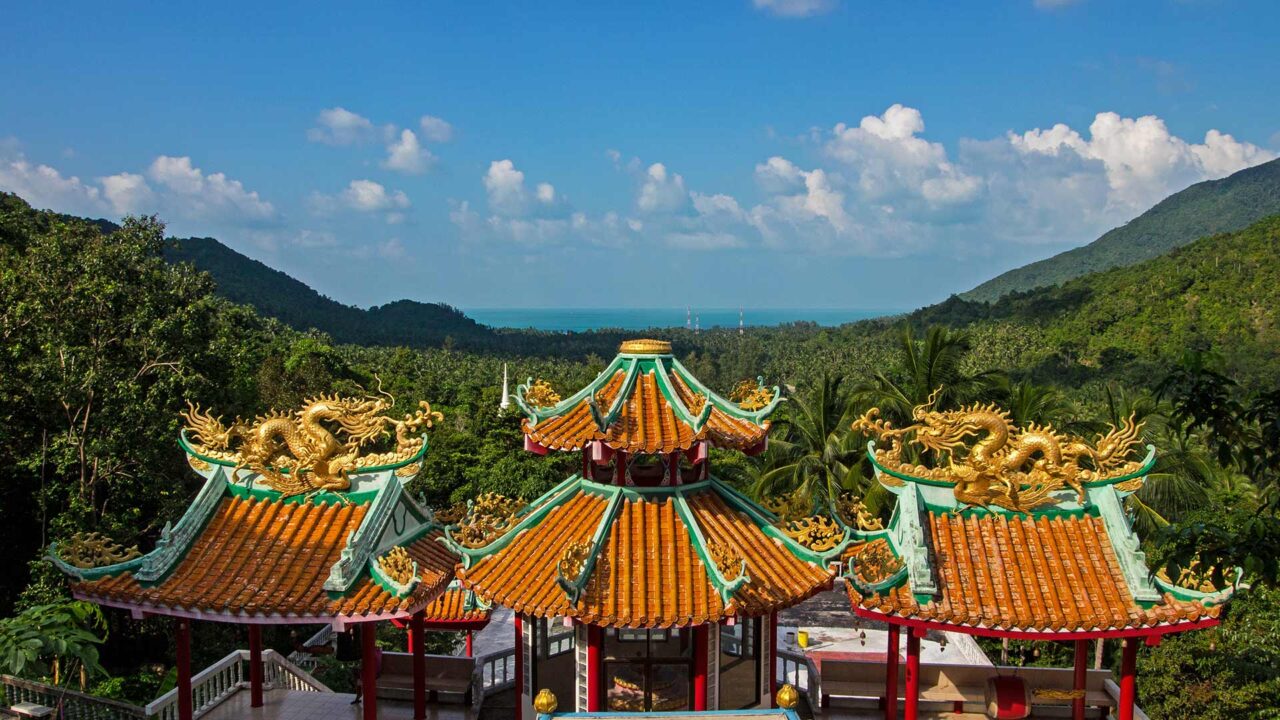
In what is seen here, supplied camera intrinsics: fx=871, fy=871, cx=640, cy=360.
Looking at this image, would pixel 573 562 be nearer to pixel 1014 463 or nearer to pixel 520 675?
pixel 520 675

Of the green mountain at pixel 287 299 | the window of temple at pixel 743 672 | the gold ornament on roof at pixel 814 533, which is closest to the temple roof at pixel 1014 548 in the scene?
the gold ornament on roof at pixel 814 533

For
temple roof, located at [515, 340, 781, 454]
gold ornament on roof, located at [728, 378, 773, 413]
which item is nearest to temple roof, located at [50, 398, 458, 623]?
temple roof, located at [515, 340, 781, 454]

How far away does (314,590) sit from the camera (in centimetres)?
1006

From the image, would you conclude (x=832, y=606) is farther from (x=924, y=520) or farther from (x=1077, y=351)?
(x=1077, y=351)

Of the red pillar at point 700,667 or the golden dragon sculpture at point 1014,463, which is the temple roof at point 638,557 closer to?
the red pillar at point 700,667

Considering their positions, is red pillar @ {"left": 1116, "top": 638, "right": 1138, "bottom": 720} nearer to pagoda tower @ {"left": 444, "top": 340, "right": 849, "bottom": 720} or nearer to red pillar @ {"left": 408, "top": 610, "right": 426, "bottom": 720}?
pagoda tower @ {"left": 444, "top": 340, "right": 849, "bottom": 720}

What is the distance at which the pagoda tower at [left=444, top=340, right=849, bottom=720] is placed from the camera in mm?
8969

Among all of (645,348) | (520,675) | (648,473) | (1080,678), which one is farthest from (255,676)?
(1080,678)

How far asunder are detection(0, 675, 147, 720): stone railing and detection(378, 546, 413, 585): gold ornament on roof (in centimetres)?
406

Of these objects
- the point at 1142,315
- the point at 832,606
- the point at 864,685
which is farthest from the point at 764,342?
the point at 864,685

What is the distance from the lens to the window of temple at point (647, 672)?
10016mm

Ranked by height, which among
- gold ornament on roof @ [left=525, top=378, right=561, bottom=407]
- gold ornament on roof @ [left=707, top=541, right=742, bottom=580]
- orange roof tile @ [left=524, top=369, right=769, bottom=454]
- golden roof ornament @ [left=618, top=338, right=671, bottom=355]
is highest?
golden roof ornament @ [left=618, top=338, right=671, bottom=355]

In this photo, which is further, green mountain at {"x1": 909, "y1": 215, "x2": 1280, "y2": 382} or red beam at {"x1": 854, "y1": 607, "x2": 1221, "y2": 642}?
green mountain at {"x1": 909, "y1": 215, "x2": 1280, "y2": 382}

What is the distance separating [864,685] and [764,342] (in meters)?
143
